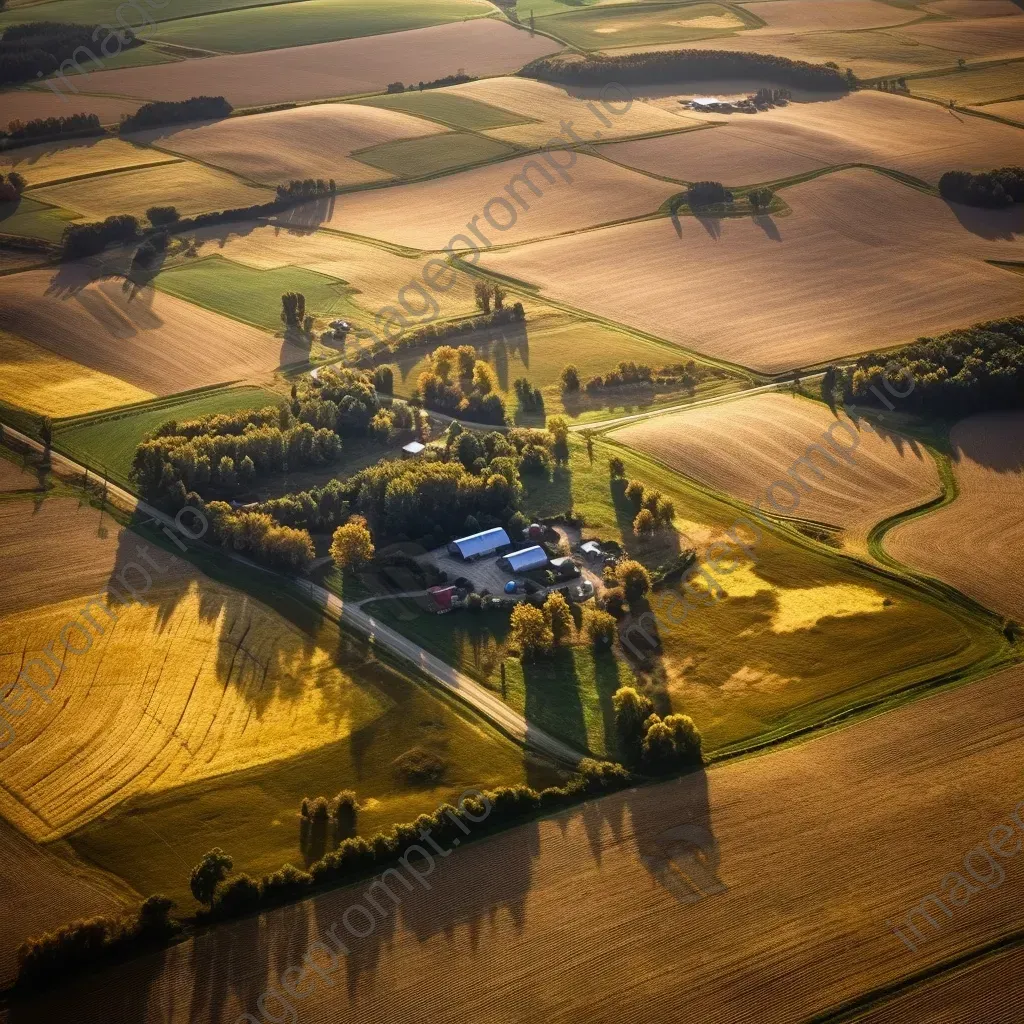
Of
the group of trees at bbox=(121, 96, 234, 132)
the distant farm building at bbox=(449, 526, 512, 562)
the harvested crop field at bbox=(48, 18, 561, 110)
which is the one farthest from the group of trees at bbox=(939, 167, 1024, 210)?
the group of trees at bbox=(121, 96, 234, 132)

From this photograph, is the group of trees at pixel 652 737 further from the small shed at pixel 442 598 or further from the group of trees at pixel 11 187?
the group of trees at pixel 11 187

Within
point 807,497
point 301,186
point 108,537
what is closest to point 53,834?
point 108,537

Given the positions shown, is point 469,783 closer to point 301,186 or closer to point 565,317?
point 565,317

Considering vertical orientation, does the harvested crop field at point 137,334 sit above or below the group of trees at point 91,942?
above

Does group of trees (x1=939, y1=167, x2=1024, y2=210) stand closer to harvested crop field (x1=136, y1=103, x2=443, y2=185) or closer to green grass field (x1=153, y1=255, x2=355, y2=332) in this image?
harvested crop field (x1=136, y1=103, x2=443, y2=185)

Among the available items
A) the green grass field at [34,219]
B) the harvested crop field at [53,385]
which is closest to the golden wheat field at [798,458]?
the harvested crop field at [53,385]

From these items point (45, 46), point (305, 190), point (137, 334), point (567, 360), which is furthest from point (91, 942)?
point (45, 46)
